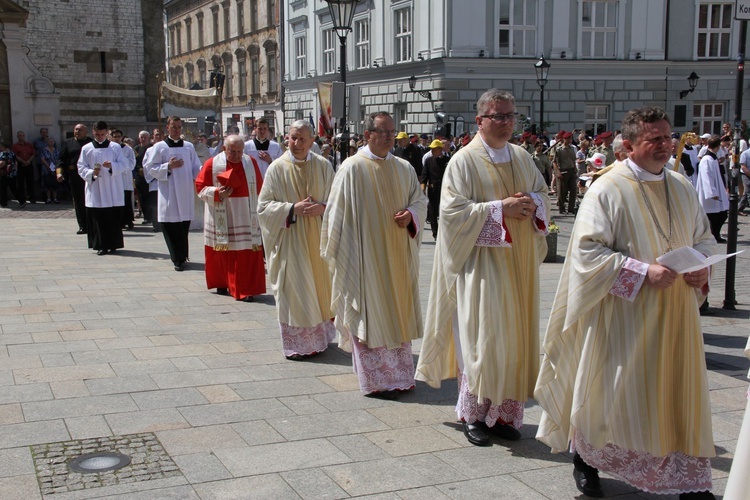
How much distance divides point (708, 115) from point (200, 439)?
33545 mm

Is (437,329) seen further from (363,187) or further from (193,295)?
(193,295)

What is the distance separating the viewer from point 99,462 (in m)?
4.80

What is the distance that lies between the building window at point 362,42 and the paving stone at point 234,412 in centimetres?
3406

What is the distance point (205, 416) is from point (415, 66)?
2985cm

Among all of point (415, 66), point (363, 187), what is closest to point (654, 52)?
point (415, 66)

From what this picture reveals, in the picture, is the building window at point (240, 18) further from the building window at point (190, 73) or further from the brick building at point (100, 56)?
the brick building at point (100, 56)

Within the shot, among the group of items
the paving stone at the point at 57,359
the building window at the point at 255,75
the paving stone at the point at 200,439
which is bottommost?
the paving stone at the point at 200,439

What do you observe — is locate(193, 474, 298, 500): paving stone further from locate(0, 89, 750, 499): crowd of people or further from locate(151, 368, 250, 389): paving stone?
locate(151, 368, 250, 389): paving stone

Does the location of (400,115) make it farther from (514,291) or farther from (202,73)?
(514,291)

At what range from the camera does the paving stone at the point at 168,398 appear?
5.82 meters

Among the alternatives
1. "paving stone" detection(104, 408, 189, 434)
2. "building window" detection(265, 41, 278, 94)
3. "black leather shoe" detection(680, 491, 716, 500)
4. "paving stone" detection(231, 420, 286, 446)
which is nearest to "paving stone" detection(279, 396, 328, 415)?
"paving stone" detection(231, 420, 286, 446)

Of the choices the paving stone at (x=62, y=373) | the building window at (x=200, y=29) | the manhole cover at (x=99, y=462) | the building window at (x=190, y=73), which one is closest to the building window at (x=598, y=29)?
the paving stone at (x=62, y=373)

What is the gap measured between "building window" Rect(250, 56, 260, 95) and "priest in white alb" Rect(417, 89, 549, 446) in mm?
48697

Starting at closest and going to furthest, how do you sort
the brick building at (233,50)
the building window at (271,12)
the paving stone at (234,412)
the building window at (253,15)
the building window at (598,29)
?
the paving stone at (234,412), the building window at (598,29), the building window at (271,12), the brick building at (233,50), the building window at (253,15)
